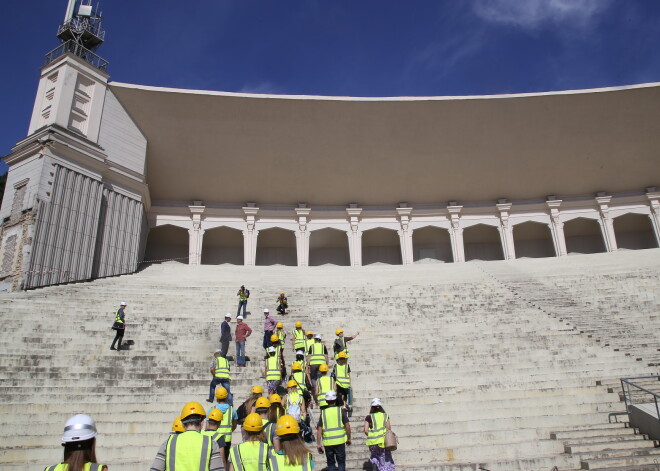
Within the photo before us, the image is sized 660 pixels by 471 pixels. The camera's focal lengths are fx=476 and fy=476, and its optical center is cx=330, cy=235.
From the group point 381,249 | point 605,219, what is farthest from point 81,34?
point 605,219

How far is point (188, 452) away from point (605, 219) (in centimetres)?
3160

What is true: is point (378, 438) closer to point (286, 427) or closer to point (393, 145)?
point (286, 427)

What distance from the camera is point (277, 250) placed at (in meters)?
31.3

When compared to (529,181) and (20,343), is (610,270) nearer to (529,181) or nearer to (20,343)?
(529,181)

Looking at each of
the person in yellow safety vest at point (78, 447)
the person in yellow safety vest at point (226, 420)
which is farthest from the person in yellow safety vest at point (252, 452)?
the person in yellow safety vest at point (226, 420)

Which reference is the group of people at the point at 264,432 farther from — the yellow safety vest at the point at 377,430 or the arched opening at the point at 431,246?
the arched opening at the point at 431,246

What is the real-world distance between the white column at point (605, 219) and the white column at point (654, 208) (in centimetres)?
225

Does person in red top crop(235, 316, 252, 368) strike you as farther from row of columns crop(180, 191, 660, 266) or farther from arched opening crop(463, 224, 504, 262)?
arched opening crop(463, 224, 504, 262)

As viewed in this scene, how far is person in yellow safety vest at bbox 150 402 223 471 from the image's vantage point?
3.41 meters

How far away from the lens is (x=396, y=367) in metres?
10.2

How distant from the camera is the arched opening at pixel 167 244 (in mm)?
29609

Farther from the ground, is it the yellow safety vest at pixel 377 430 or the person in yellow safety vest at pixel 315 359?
the person in yellow safety vest at pixel 315 359

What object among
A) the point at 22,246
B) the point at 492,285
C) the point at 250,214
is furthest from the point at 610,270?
the point at 22,246

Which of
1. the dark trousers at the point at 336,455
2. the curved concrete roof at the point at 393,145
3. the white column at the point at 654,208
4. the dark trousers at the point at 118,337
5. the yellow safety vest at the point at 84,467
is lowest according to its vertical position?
the dark trousers at the point at 336,455
